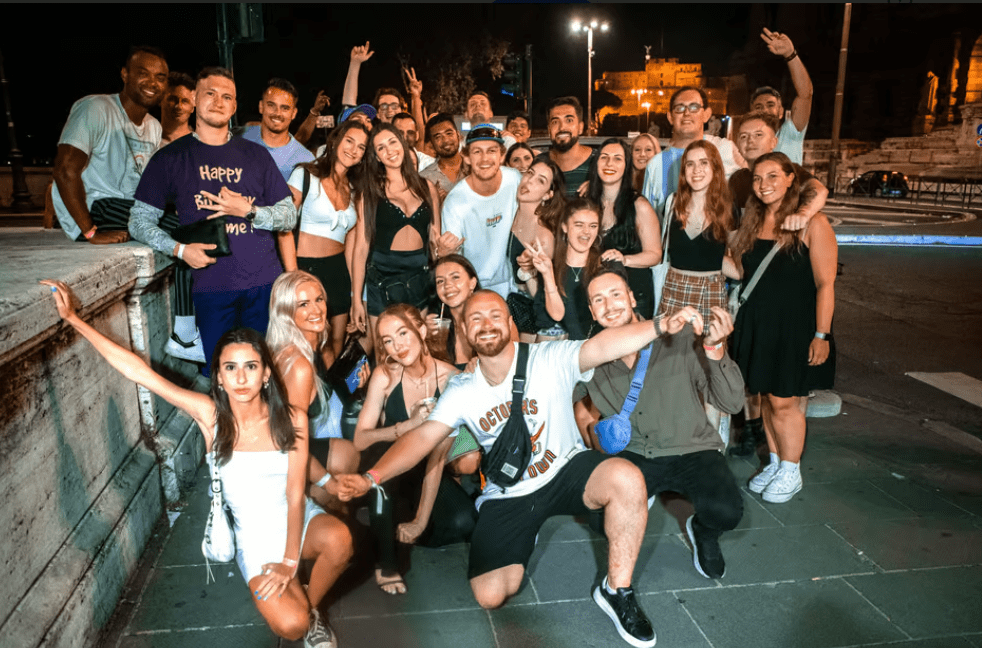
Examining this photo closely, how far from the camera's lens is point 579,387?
13.2ft

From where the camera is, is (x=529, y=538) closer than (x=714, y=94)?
Yes

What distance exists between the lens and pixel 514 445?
310cm

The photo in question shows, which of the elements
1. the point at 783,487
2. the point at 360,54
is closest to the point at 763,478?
the point at 783,487

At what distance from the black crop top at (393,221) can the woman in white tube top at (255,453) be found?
201 centimetres

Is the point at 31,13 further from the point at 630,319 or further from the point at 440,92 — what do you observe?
the point at 630,319

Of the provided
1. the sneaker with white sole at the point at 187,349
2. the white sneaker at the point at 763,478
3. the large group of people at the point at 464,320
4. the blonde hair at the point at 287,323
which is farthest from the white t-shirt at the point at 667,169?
the sneaker with white sole at the point at 187,349

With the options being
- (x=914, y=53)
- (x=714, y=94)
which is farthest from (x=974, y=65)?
(x=714, y=94)

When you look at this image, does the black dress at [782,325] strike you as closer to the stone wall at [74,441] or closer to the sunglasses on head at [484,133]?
the sunglasses on head at [484,133]

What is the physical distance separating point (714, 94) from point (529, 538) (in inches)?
2619

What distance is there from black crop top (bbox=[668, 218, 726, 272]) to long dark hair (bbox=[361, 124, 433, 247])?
5.79ft

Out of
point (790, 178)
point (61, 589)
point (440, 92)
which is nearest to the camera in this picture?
point (61, 589)

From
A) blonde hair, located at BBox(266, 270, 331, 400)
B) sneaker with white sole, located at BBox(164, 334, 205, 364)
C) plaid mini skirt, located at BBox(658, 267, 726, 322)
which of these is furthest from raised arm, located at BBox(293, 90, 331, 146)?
plaid mini skirt, located at BBox(658, 267, 726, 322)

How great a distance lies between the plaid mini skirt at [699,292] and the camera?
14.2 feet

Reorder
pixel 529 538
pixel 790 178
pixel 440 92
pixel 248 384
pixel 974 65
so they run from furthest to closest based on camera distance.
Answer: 1. pixel 974 65
2. pixel 440 92
3. pixel 790 178
4. pixel 529 538
5. pixel 248 384
